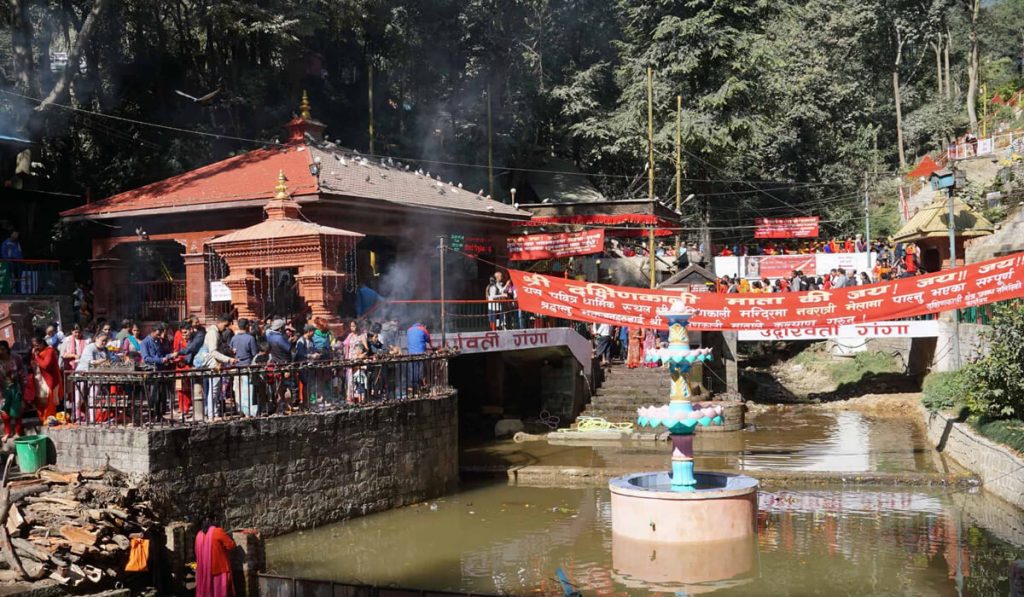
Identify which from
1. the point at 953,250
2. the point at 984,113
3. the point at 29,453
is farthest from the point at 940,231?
the point at 984,113

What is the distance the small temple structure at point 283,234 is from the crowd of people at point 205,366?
5.24 feet

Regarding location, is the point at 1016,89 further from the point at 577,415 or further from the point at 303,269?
the point at 303,269

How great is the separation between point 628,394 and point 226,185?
12562 mm

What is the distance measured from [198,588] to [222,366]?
4.61 m

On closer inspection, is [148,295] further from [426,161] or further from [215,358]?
[426,161]

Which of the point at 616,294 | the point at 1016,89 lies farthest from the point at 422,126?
the point at 1016,89

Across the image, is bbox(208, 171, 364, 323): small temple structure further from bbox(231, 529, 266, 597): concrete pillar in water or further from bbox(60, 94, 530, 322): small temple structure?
bbox(231, 529, 266, 597): concrete pillar in water

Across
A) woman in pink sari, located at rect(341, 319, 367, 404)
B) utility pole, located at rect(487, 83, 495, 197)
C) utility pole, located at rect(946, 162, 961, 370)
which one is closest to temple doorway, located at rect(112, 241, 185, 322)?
woman in pink sari, located at rect(341, 319, 367, 404)

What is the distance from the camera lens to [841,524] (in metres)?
17.3

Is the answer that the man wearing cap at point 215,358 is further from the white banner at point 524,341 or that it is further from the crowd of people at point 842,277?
the crowd of people at point 842,277

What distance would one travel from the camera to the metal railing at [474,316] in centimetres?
2436

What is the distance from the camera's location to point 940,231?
3139 cm

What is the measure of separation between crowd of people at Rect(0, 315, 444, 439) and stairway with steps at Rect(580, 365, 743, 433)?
10.3 m

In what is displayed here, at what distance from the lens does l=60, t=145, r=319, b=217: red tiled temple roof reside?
78.4 ft
